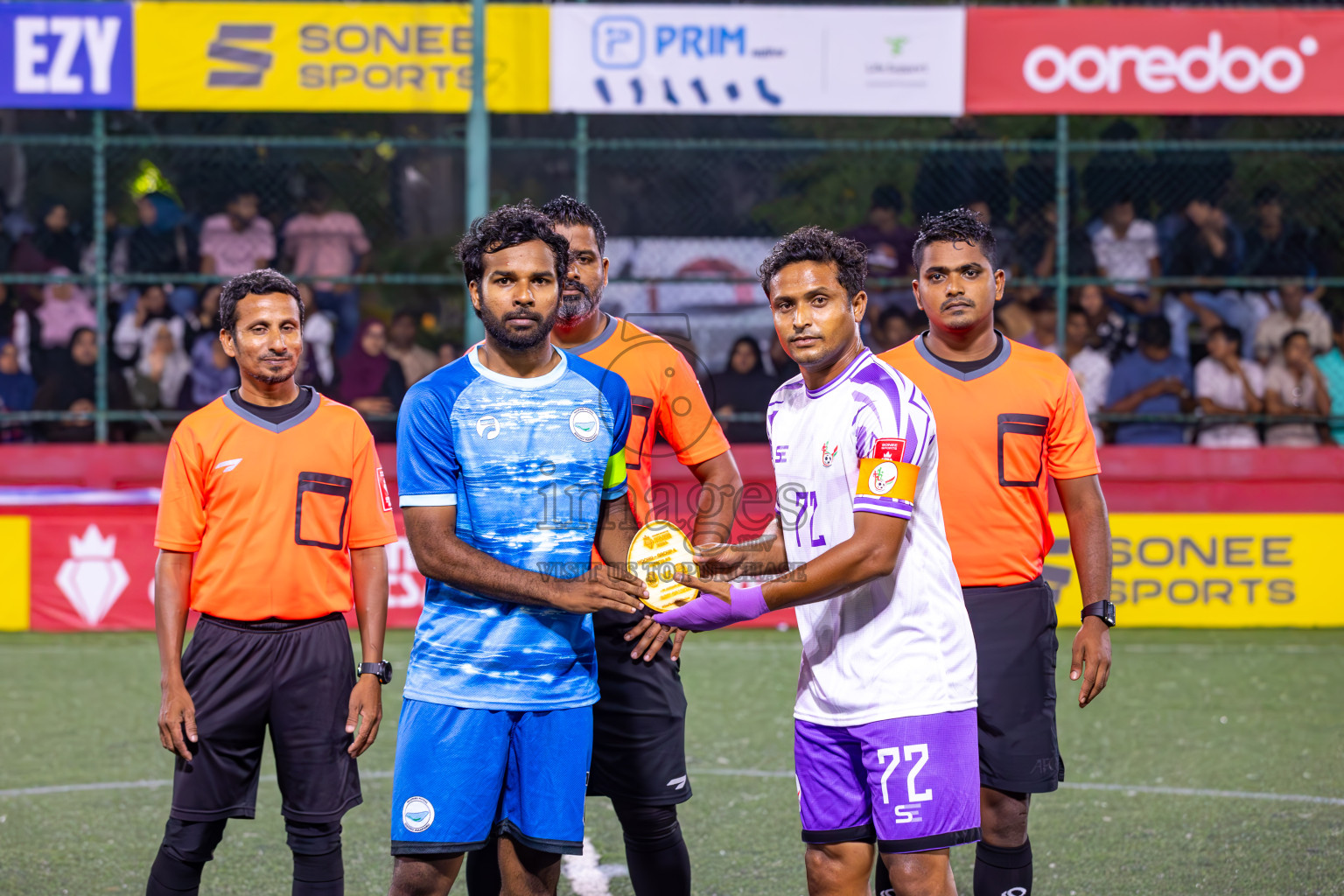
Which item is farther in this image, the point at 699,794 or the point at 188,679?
the point at 699,794

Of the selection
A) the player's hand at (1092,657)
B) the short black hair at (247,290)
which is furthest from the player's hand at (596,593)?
the player's hand at (1092,657)

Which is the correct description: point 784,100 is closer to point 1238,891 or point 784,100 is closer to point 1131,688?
point 1131,688

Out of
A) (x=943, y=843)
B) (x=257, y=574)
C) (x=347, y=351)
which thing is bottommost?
(x=943, y=843)

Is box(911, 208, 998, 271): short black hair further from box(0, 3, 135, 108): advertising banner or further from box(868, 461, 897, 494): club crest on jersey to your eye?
box(0, 3, 135, 108): advertising banner

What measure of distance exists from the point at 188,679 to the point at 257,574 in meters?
0.35

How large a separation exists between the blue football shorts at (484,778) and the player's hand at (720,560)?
1.78 feet

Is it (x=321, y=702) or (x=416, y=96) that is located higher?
(x=416, y=96)

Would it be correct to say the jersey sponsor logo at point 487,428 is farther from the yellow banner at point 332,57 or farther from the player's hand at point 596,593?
the yellow banner at point 332,57

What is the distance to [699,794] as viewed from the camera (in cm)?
614

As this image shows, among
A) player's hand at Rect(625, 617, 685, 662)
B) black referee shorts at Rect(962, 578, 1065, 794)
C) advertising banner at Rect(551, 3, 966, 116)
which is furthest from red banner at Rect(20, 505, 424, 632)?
black referee shorts at Rect(962, 578, 1065, 794)

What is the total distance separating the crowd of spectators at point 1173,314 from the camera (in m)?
11.6

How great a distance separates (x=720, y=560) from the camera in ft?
12.7

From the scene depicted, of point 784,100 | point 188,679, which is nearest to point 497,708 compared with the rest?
point 188,679

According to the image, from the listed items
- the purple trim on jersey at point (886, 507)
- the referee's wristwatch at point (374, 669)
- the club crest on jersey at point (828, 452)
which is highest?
the club crest on jersey at point (828, 452)
